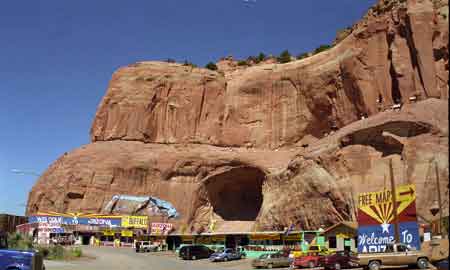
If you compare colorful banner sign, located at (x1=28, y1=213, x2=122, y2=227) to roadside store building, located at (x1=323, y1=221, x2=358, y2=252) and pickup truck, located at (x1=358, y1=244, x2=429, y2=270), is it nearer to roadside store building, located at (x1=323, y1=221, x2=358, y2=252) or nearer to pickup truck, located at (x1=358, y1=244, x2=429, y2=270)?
roadside store building, located at (x1=323, y1=221, x2=358, y2=252)

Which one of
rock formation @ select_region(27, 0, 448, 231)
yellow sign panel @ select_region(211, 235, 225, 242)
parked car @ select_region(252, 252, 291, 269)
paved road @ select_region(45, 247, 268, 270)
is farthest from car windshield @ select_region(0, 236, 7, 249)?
rock formation @ select_region(27, 0, 448, 231)

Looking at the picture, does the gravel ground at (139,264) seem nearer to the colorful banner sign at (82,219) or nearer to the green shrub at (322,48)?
the colorful banner sign at (82,219)

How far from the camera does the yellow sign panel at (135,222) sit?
77438 mm

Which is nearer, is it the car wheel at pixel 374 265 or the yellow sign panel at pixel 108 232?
the car wheel at pixel 374 265

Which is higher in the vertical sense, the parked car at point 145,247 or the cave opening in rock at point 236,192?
the cave opening in rock at point 236,192

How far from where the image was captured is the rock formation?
56094mm

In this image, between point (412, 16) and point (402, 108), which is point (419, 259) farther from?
point (412, 16)

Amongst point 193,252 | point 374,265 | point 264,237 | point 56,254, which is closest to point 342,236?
point 264,237

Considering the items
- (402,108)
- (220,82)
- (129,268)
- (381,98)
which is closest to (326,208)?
(402,108)

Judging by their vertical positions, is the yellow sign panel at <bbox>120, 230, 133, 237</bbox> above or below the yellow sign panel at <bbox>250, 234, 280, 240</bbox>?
below

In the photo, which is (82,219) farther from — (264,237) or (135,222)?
(264,237)

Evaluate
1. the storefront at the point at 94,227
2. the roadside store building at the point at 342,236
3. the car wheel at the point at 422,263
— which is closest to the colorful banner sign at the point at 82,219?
the storefront at the point at 94,227

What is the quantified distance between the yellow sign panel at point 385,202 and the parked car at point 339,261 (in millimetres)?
6035

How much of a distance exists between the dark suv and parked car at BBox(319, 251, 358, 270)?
19855mm
